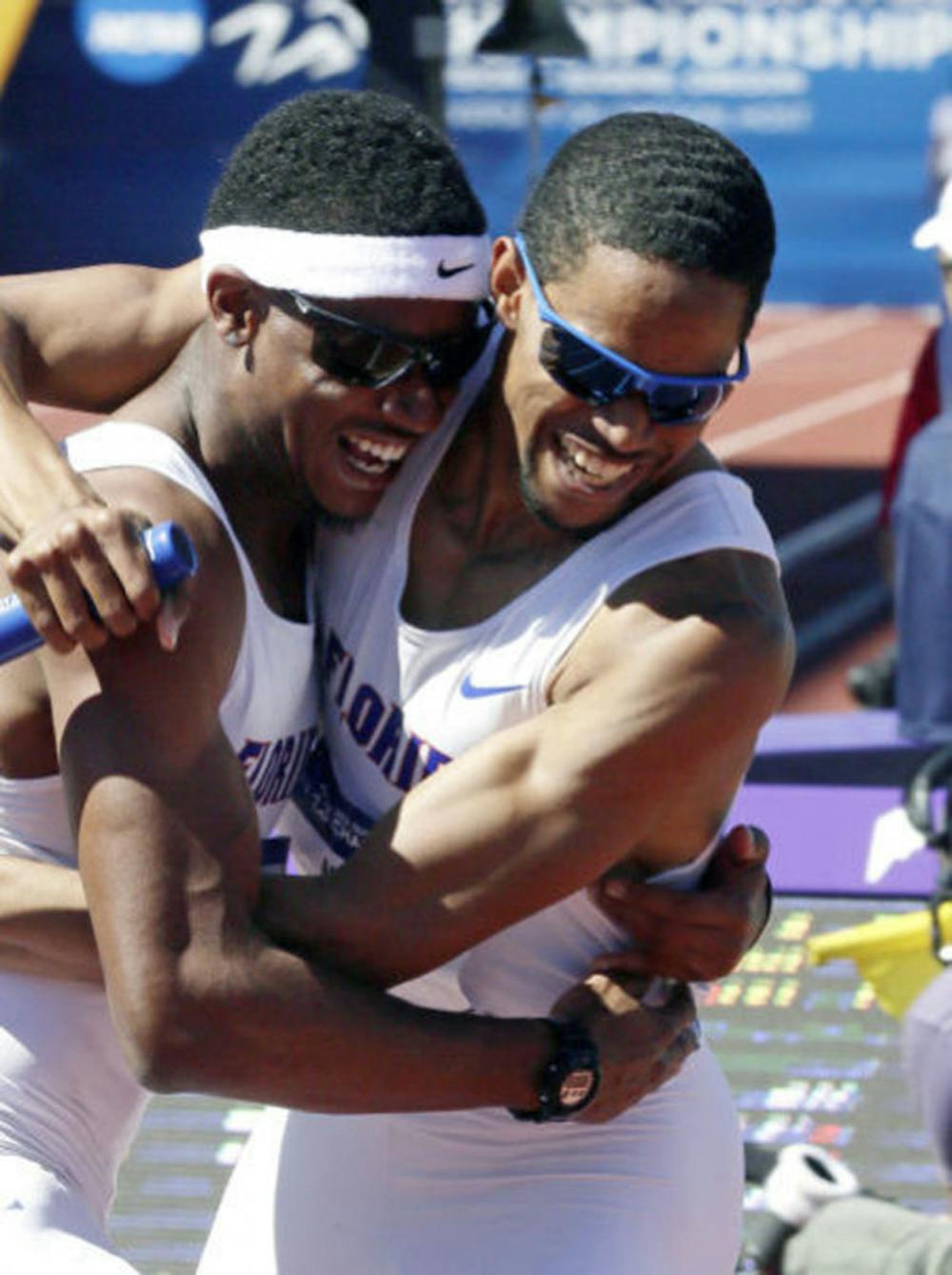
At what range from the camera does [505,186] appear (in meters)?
8.73

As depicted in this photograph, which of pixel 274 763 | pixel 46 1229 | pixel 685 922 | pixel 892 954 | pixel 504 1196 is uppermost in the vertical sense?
pixel 274 763

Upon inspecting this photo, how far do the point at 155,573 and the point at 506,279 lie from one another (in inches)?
22.1

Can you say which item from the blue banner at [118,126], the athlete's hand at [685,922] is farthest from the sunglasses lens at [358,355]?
the blue banner at [118,126]

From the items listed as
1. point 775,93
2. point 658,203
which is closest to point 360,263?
point 658,203

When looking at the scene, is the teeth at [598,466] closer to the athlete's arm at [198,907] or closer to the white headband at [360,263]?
the white headband at [360,263]

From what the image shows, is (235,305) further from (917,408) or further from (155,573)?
(917,408)

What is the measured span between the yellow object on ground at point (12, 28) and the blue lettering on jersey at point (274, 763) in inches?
260

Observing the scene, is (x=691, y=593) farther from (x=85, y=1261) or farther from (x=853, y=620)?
(x=853, y=620)

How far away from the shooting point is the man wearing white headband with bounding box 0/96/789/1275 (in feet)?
7.80

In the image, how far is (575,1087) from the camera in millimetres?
2504

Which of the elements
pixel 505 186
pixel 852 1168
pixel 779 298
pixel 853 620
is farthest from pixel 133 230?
pixel 852 1168

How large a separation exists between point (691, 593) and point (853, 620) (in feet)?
20.6

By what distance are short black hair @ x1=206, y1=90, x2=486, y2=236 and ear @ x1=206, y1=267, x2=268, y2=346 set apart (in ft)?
0.20

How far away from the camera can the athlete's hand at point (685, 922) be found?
2590 mm
